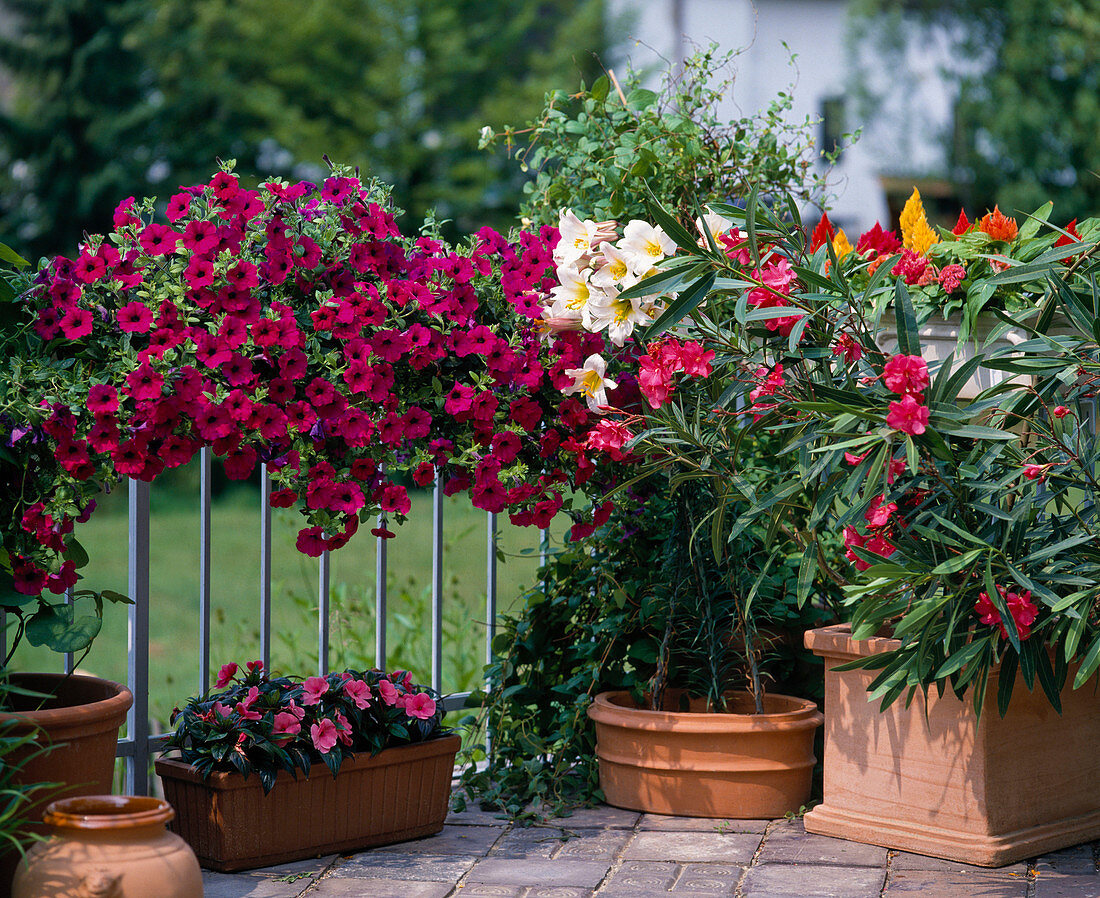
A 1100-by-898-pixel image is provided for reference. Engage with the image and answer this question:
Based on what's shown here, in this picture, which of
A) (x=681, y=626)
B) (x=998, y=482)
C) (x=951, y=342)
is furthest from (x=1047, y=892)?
(x=951, y=342)

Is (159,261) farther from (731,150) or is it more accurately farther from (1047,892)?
(1047,892)

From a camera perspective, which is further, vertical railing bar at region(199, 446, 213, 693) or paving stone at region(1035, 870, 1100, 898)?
vertical railing bar at region(199, 446, 213, 693)

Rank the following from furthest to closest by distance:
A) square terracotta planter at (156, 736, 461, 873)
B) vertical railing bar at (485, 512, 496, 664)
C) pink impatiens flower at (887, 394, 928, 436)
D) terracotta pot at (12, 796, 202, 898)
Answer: vertical railing bar at (485, 512, 496, 664), square terracotta planter at (156, 736, 461, 873), pink impatiens flower at (887, 394, 928, 436), terracotta pot at (12, 796, 202, 898)

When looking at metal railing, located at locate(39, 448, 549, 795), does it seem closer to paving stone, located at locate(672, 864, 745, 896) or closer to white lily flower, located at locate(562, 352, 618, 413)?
white lily flower, located at locate(562, 352, 618, 413)

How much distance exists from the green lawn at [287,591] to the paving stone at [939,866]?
1.19 metres

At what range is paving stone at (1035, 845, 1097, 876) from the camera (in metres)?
2.51

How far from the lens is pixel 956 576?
92.5 inches

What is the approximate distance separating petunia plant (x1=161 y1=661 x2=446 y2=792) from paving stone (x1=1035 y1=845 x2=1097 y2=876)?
4.25 feet

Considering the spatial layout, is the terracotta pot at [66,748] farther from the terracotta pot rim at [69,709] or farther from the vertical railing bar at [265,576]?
the vertical railing bar at [265,576]

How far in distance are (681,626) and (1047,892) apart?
1.02 metres

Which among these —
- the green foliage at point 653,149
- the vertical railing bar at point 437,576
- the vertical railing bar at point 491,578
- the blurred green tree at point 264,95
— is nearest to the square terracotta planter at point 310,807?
the vertical railing bar at point 437,576

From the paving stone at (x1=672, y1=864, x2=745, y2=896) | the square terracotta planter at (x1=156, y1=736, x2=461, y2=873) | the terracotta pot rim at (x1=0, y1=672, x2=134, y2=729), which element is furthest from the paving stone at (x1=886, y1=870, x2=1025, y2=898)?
the terracotta pot rim at (x1=0, y1=672, x2=134, y2=729)

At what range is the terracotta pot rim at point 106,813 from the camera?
1.94 m

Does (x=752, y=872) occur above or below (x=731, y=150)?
below
